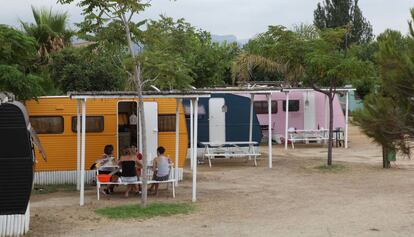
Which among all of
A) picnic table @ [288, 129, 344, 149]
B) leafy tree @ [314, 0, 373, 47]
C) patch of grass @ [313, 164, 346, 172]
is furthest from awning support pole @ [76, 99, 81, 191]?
leafy tree @ [314, 0, 373, 47]

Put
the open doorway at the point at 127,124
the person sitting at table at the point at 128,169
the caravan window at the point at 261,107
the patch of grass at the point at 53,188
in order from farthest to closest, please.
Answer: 1. the caravan window at the point at 261,107
2. the open doorway at the point at 127,124
3. the patch of grass at the point at 53,188
4. the person sitting at table at the point at 128,169

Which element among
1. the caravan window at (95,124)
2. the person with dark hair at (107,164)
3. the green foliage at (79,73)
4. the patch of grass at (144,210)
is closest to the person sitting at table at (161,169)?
the person with dark hair at (107,164)

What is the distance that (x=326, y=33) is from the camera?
18531 mm

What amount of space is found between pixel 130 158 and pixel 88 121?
296 cm

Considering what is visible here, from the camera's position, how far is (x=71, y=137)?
15.5 meters

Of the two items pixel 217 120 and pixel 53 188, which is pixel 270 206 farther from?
pixel 217 120

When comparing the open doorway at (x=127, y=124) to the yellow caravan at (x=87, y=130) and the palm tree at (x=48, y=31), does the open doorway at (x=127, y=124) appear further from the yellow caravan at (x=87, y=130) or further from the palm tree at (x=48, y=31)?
the palm tree at (x=48, y=31)

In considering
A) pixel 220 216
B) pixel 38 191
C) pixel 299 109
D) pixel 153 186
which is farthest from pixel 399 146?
pixel 299 109

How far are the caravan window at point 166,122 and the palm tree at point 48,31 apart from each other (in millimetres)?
7244

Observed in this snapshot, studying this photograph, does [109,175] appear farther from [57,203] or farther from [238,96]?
[238,96]

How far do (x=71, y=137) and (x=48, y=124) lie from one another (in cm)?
62

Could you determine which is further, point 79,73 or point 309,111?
point 309,111

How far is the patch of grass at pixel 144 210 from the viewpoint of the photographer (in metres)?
11.0

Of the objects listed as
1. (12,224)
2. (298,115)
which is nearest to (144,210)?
(12,224)
